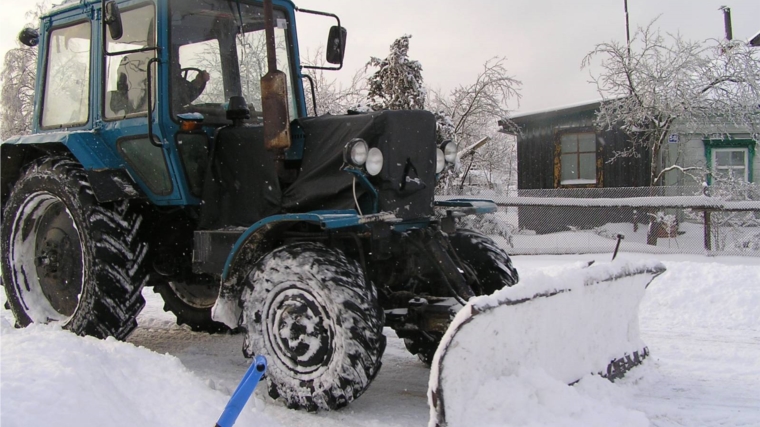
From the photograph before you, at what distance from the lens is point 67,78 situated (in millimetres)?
5891

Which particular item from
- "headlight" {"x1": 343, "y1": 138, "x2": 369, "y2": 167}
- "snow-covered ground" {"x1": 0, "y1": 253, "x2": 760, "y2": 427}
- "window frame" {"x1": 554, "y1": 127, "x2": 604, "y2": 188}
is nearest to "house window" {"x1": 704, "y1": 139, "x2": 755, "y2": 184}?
"window frame" {"x1": 554, "y1": 127, "x2": 604, "y2": 188}

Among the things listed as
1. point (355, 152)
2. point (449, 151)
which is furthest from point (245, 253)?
point (449, 151)

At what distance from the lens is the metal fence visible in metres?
11.0

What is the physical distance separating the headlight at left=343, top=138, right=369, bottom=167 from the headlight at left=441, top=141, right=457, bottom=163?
2.84 ft

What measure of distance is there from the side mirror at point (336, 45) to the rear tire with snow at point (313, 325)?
2027 millimetres

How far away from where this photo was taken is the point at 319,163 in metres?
4.69

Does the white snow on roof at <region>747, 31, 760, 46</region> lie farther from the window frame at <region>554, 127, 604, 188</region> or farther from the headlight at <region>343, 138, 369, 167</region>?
the headlight at <region>343, 138, 369, 167</region>

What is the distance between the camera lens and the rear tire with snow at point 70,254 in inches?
202

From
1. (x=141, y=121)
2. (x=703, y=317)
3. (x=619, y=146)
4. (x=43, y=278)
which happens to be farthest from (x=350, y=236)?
(x=619, y=146)

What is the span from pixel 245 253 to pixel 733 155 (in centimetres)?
1683

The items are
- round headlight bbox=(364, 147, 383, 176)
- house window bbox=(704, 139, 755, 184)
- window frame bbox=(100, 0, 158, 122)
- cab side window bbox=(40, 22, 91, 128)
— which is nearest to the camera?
round headlight bbox=(364, 147, 383, 176)

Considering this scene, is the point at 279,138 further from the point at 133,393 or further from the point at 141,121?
the point at 133,393

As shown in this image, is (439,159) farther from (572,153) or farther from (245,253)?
(572,153)

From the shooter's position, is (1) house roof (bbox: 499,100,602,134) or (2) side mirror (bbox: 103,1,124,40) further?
(1) house roof (bbox: 499,100,602,134)
